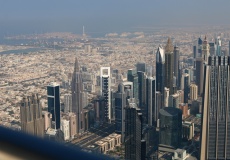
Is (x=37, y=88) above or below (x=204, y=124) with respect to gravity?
above

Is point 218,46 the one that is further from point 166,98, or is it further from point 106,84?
point 106,84

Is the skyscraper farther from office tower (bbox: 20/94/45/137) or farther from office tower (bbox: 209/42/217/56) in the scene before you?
office tower (bbox: 20/94/45/137)

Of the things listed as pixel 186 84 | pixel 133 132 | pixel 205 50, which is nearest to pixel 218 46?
pixel 205 50

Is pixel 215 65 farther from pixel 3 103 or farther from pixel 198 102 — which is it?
pixel 3 103

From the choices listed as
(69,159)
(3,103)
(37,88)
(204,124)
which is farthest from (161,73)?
(69,159)

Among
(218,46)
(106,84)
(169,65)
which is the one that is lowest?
(106,84)

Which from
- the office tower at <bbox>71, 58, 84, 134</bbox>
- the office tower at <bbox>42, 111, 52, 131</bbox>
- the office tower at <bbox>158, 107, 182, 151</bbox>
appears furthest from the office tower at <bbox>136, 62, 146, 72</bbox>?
the office tower at <bbox>42, 111, 52, 131</bbox>

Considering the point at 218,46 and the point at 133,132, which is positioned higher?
the point at 218,46
